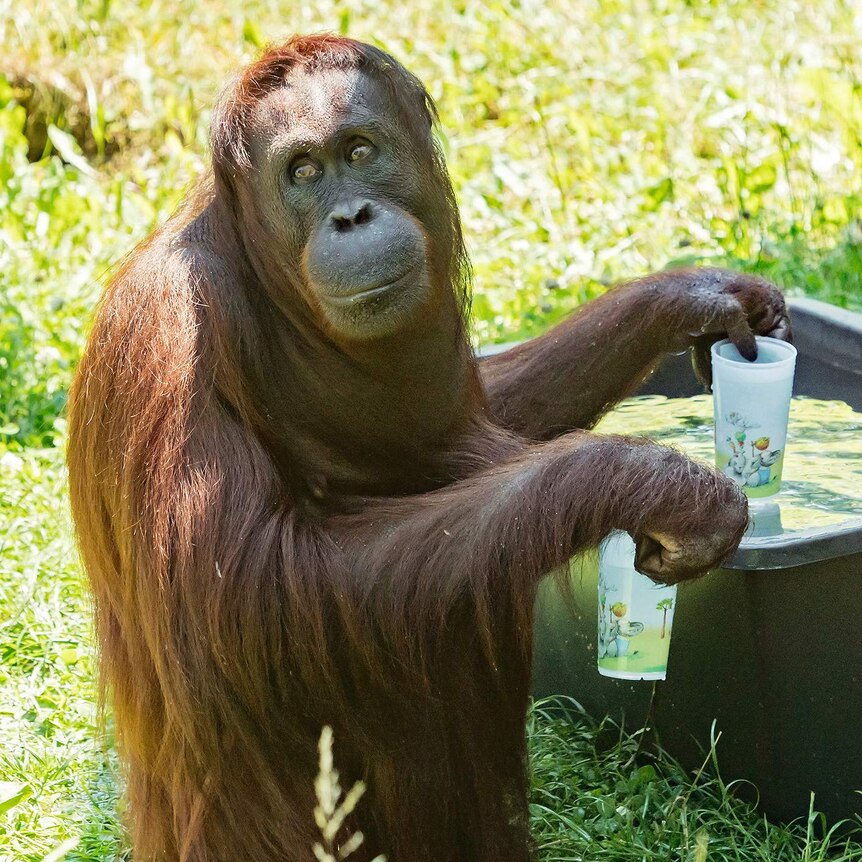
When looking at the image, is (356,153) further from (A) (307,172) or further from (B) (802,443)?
(B) (802,443)

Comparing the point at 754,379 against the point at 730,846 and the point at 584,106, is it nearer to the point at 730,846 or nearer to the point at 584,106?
the point at 730,846

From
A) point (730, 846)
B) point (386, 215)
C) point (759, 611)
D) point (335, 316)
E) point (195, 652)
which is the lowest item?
point (730, 846)

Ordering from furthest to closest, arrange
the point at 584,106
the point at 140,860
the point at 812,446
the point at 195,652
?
the point at 584,106 < the point at 812,446 < the point at 140,860 < the point at 195,652

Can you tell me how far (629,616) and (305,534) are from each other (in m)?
0.68

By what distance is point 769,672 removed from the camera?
2.95m

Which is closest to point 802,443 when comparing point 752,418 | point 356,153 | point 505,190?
point 752,418

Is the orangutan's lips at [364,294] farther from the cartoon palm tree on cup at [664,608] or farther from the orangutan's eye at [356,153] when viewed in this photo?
the cartoon palm tree on cup at [664,608]

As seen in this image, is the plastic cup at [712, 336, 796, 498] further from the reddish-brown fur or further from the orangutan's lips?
the orangutan's lips

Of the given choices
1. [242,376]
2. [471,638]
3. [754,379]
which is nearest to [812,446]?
[754,379]

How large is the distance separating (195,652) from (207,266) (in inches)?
28.0

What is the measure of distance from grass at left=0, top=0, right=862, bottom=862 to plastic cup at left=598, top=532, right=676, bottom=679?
53 cm

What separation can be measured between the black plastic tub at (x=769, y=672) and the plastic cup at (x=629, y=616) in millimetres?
121

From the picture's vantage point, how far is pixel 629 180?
611 centimetres

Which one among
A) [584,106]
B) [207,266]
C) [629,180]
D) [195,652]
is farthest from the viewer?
[584,106]
